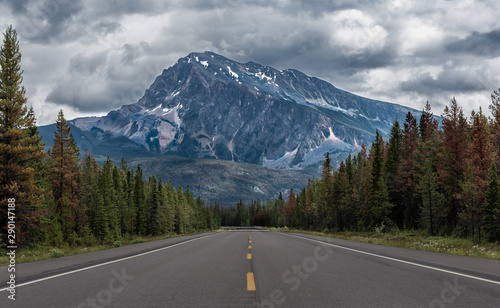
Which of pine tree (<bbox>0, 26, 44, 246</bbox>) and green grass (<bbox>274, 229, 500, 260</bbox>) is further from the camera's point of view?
pine tree (<bbox>0, 26, 44, 246</bbox>)

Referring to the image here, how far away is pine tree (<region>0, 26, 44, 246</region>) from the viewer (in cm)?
2647

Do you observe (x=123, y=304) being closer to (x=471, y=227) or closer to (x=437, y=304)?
(x=437, y=304)

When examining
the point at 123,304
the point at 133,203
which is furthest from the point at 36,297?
the point at 133,203

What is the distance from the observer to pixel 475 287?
8219mm

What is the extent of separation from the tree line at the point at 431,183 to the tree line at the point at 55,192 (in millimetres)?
35571

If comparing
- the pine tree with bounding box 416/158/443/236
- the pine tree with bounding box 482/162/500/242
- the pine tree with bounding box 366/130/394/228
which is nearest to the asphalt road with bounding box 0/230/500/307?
the pine tree with bounding box 482/162/500/242

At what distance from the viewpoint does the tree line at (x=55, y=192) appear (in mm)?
26969

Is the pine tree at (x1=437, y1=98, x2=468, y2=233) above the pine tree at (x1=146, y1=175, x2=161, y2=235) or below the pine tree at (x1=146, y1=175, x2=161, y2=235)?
above

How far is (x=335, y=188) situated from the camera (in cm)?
7544

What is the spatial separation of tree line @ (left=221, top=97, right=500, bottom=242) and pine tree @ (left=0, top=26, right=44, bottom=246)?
3579cm

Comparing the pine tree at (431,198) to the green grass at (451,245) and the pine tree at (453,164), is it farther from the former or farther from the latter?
the green grass at (451,245)

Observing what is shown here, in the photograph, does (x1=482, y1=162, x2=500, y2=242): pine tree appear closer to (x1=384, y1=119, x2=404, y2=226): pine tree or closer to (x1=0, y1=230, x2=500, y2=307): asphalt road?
(x1=384, y1=119, x2=404, y2=226): pine tree

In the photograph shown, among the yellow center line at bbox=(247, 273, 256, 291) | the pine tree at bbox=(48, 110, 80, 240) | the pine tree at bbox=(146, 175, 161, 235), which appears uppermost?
the pine tree at bbox=(48, 110, 80, 240)

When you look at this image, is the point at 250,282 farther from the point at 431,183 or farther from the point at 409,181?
the point at 409,181
